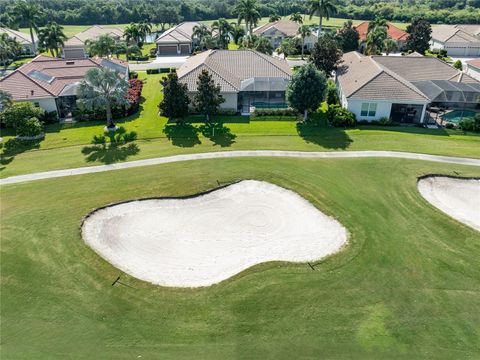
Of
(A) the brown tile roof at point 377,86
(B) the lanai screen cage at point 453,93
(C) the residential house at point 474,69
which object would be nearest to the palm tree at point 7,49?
(A) the brown tile roof at point 377,86

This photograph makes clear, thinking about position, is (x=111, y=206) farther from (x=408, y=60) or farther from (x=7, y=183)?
(x=408, y=60)

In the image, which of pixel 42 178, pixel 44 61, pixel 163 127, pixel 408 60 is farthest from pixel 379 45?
pixel 42 178

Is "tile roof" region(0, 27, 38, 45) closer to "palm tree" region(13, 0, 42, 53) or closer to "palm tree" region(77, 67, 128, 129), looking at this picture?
"palm tree" region(13, 0, 42, 53)

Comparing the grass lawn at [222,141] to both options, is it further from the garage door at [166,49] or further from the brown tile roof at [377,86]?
the garage door at [166,49]

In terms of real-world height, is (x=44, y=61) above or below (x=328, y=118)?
above

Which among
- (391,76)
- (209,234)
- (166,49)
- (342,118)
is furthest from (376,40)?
(209,234)

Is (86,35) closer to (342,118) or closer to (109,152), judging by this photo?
(109,152)

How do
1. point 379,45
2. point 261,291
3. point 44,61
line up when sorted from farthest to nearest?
point 379,45, point 44,61, point 261,291

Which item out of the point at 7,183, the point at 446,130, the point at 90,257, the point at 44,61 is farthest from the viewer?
the point at 44,61
